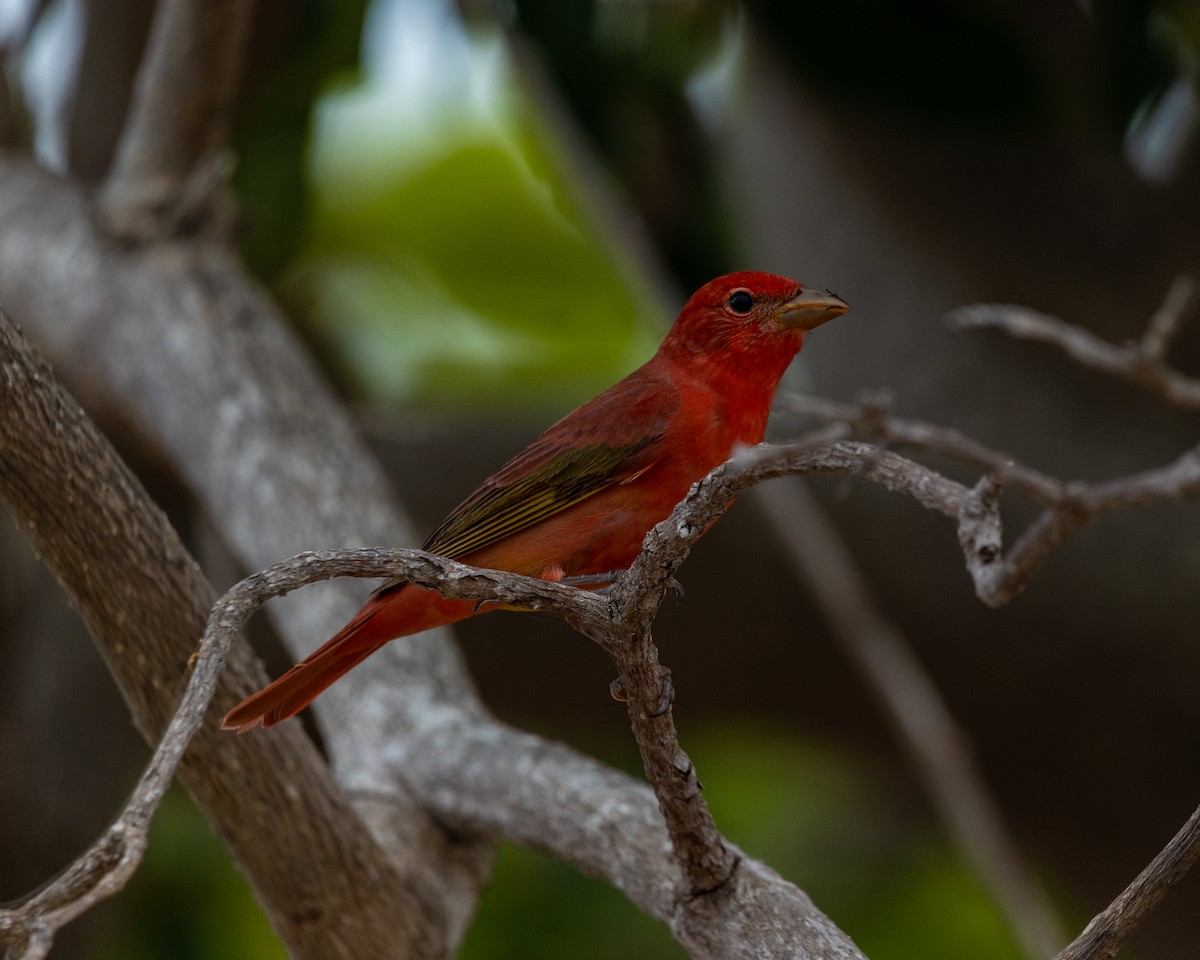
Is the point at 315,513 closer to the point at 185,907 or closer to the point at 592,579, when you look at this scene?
the point at 592,579

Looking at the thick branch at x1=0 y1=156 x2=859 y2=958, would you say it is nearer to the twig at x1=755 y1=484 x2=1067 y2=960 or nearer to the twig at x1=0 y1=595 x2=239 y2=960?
the twig at x1=755 y1=484 x2=1067 y2=960

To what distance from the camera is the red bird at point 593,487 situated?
234cm

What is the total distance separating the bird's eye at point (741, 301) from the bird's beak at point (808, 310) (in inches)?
2.1

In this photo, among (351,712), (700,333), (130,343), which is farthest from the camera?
(130,343)

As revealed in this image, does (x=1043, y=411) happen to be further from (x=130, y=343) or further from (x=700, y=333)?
(x=130, y=343)

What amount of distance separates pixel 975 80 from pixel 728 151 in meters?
0.87

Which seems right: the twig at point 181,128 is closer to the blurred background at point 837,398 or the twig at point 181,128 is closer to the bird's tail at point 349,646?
the blurred background at point 837,398

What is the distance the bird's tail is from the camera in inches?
83.0

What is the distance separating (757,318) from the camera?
2.61m

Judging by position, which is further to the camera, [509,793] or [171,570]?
[509,793]

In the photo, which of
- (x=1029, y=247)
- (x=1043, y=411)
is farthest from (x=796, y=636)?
(x=1029, y=247)

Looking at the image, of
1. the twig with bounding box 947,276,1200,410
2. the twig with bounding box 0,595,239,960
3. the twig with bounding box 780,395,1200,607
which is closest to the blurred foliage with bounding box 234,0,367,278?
the twig with bounding box 947,276,1200,410

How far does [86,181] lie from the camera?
491 cm

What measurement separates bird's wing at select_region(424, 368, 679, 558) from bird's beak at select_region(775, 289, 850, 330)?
0.25 meters
